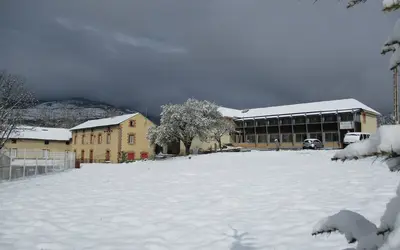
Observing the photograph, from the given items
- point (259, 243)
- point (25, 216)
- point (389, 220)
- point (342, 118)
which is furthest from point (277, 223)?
point (342, 118)

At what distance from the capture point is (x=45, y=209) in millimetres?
11023

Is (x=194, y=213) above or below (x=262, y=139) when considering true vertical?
below

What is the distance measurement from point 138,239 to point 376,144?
22.2 ft

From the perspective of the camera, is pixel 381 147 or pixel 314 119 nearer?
pixel 381 147

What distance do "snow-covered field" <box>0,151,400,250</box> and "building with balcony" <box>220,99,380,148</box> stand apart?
127 ft

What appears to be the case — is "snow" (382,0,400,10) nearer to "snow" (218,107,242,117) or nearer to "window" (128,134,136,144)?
"window" (128,134,136,144)

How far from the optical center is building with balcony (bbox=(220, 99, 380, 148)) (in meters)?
51.8

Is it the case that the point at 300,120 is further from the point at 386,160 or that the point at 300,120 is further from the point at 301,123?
the point at 386,160

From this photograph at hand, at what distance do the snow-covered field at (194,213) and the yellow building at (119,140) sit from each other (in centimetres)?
3916

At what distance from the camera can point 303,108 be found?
192 ft

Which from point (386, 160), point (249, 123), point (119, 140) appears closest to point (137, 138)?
point (119, 140)

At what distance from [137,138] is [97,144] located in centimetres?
936

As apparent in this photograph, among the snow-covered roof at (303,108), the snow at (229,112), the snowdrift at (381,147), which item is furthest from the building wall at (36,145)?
the snowdrift at (381,147)

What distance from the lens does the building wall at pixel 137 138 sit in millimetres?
54500
